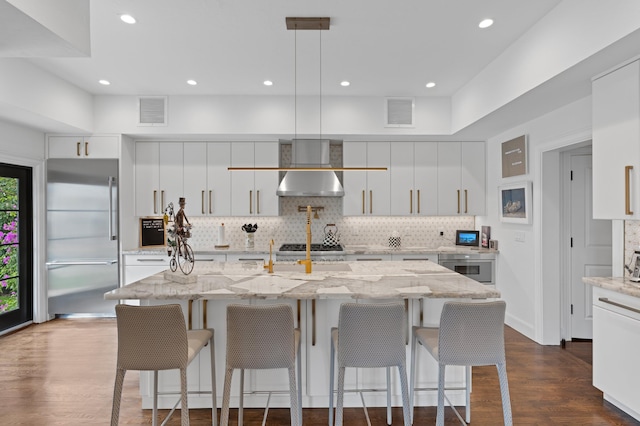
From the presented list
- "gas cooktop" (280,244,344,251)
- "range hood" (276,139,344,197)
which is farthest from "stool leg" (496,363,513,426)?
"range hood" (276,139,344,197)

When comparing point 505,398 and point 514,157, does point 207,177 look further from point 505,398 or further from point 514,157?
point 505,398

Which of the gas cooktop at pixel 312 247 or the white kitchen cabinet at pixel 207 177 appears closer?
the gas cooktop at pixel 312 247

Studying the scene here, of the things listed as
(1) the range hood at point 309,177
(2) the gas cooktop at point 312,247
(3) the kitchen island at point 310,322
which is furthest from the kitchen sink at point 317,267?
(1) the range hood at point 309,177

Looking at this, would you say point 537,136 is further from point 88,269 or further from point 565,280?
point 88,269

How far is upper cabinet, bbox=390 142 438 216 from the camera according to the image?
5.05 metres

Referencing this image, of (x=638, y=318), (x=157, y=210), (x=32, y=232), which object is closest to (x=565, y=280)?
(x=638, y=318)

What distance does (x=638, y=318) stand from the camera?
2.28 metres

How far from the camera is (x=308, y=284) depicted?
7.90 ft

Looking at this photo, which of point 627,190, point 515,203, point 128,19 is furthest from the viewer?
point 515,203

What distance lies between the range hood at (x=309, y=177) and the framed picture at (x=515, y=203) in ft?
6.76

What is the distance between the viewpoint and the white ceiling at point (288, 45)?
2645mm

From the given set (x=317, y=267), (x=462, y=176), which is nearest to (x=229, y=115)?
(x=317, y=267)

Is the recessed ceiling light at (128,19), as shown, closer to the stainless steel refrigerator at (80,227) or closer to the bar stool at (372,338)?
the stainless steel refrigerator at (80,227)

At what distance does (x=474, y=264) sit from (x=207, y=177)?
3799 mm
